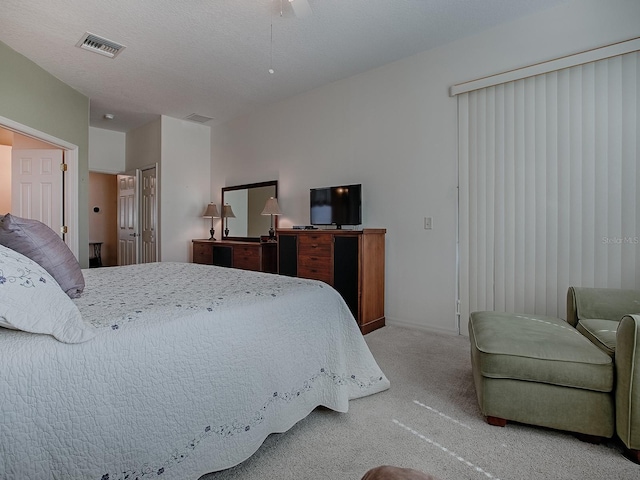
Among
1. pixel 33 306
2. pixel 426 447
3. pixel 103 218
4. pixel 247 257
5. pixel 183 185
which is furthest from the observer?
pixel 103 218

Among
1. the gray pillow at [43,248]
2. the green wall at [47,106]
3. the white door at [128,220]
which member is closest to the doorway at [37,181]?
the green wall at [47,106]

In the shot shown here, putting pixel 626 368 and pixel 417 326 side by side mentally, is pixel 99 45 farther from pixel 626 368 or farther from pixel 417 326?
pixel 626 368

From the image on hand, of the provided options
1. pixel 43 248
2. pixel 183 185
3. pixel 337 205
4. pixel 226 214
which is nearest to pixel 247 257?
pixel 226 214

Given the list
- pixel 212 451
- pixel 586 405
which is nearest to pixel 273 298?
pixel 212 451

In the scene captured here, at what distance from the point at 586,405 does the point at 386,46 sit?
10.5 ft

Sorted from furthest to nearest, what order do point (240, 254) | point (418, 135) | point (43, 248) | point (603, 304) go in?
point (240, 254), point (418, 135), point (603, 304), point (43, 248)

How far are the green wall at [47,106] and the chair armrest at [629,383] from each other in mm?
4863

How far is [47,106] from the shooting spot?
3.85 meters

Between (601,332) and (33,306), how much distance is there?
2.44m

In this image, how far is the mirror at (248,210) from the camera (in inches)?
193

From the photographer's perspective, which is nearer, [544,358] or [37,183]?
[544,358]

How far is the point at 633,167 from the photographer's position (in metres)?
2.44

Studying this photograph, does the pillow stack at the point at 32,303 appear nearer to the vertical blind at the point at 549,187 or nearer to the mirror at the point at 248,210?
the vertical blind at the point at 549,187

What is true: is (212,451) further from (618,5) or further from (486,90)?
(618,5)
